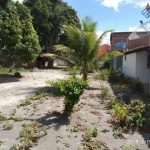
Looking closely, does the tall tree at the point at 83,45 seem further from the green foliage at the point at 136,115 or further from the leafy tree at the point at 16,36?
the green foliage at the point at 136,115

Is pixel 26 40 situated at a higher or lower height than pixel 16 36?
lower

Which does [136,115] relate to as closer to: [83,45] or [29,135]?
[29,135]

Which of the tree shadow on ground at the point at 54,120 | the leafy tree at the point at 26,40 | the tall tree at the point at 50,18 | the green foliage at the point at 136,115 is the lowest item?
the tree shadow on ground at the point at 54,120

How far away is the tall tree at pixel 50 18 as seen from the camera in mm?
29297

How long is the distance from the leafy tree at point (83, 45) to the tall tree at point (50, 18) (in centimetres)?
1771

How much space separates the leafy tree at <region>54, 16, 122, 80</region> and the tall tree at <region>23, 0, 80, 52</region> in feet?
58.1

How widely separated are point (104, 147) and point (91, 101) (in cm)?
371

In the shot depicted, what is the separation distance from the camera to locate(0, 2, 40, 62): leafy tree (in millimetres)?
14773

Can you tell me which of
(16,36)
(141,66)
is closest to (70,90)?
(141,66)

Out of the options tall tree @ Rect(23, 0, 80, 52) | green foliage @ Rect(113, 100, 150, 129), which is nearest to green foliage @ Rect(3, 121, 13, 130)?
green foliage @ Rect(113, 100, 150, 129)

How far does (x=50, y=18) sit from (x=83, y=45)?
22276 millimetres

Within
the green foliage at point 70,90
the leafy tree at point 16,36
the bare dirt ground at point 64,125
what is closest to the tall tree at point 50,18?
the leafy tree at point 16,36

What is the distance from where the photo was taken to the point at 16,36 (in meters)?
14.9

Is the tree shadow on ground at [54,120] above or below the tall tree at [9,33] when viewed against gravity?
below
